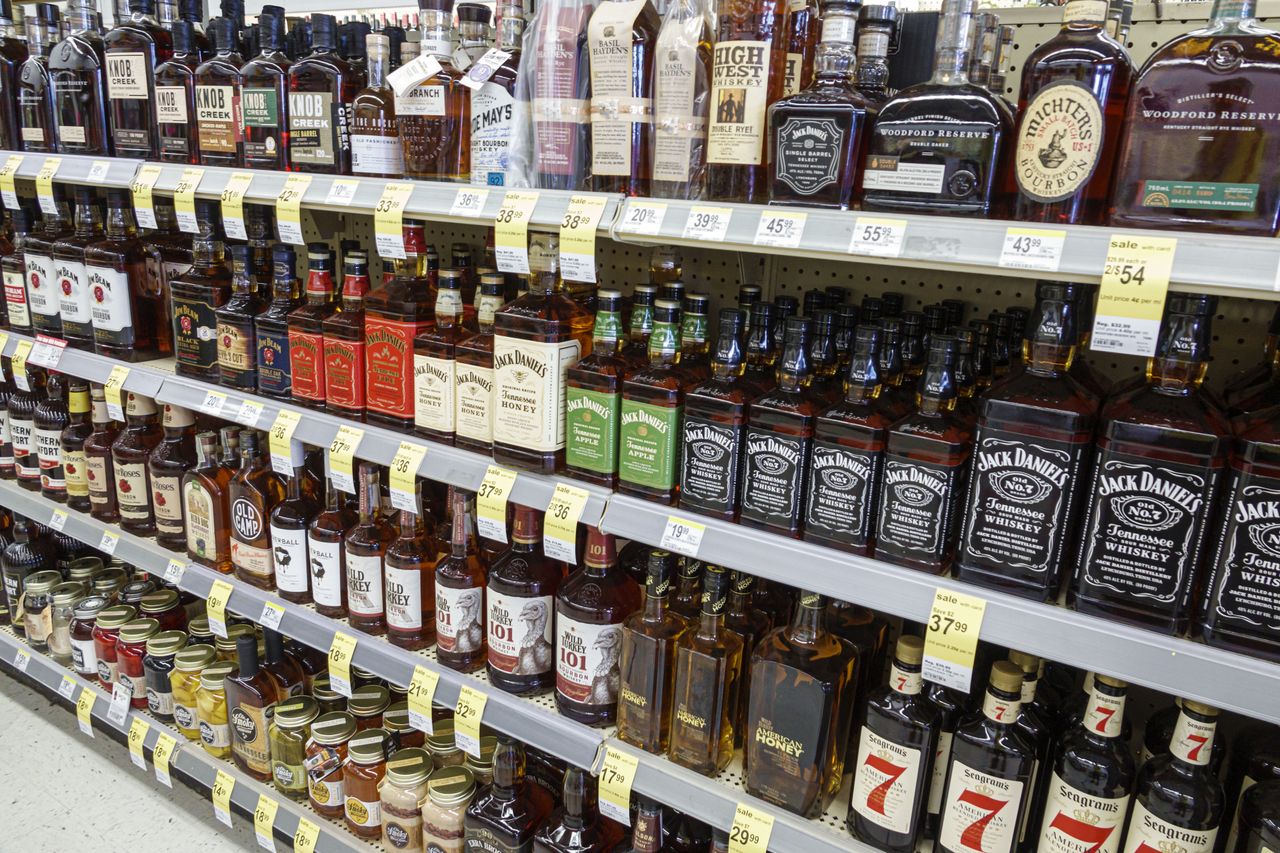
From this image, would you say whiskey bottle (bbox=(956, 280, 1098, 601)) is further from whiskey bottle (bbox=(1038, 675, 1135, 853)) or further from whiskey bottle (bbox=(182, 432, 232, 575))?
whiskey bottle (bbox=(182, 432, 232, 575))

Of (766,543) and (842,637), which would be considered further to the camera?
(842,637)

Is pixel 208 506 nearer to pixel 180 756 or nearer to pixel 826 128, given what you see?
pixel 180 756

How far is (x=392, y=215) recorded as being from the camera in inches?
55.7

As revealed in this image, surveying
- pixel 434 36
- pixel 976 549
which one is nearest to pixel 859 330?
pixel 976 549

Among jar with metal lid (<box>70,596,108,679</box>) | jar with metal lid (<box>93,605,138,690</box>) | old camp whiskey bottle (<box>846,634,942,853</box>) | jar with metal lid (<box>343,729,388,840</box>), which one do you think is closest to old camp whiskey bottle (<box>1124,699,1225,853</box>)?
old camp whiskey bottle (<box>846,634,942,853</box>)

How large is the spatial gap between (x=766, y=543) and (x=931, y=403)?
0.30m

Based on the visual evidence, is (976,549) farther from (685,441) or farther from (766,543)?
(685,441)

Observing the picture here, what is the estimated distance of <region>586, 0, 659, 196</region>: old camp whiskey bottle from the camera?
1.23 m

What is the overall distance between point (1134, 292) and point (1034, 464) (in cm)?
25

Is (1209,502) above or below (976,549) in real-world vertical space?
above

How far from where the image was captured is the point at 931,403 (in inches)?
43.0

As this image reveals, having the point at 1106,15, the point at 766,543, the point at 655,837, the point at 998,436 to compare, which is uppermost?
the point at 1106,15

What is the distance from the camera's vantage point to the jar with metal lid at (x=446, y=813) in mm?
1617

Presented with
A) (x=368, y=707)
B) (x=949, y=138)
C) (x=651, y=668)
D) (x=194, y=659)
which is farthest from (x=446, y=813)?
(x=949, y=138)
